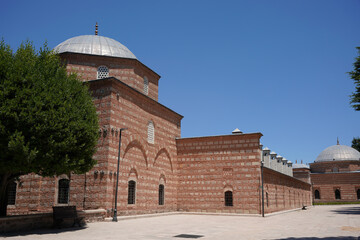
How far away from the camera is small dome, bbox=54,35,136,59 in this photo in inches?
867

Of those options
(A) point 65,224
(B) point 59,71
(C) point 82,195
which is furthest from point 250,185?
(B) point 59,71

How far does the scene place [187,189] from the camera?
24719 millimetres

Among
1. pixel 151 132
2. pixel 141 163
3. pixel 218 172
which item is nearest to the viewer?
pixel 141 163

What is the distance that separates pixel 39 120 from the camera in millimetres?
11914

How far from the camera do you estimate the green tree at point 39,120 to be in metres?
11.5

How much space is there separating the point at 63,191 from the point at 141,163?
5080mm

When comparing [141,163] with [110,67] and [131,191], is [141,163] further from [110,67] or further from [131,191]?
[110,67]

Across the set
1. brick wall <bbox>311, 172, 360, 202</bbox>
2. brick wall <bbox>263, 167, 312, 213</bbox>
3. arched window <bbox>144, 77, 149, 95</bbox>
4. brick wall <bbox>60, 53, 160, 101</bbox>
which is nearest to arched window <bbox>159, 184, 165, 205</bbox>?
arched window <bbox>144, 77, 149, 95</bbox>

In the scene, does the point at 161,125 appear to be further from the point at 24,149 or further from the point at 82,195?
Result: the point at 24,149

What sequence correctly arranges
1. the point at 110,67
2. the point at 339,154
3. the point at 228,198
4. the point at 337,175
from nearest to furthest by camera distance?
1. the point at 110,67
2. the point at 228,198
3. the point at 337,175
4. the point at 339,154

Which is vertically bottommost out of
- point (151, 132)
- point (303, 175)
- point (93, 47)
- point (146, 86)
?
point (303, 175)

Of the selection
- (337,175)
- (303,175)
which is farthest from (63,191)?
(337,175)

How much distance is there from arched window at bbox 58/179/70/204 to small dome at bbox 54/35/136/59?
9.22 meters

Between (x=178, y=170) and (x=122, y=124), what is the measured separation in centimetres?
821
